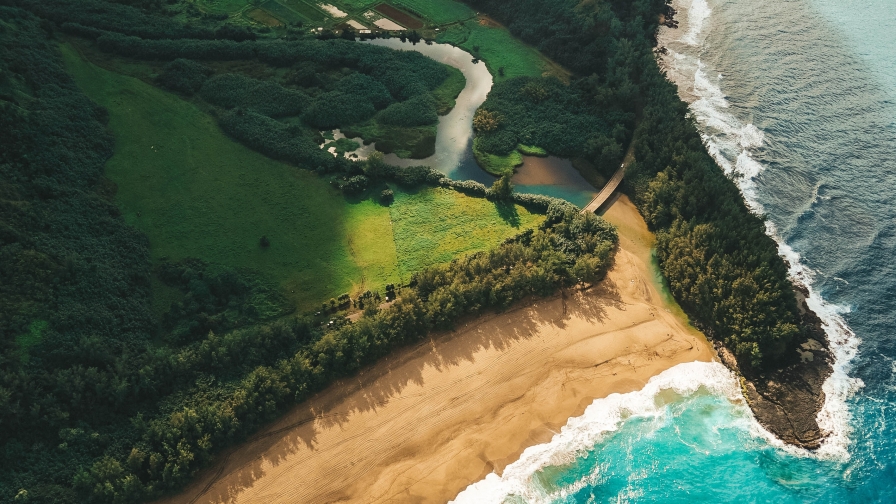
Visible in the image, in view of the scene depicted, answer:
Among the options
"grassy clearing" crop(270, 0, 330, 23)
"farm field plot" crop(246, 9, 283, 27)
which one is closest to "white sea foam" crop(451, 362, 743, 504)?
"grassy clearing" crop(270, 0, 330, 23)

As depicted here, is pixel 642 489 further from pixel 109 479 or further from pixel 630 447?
pixel 109 479

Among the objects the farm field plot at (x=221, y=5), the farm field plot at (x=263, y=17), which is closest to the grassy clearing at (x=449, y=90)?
the farm field plot at (x=263, y=17)

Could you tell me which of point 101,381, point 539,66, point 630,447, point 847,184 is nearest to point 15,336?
point 101,381

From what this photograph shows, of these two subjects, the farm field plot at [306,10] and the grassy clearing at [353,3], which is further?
the grassy clearing at [353,3]

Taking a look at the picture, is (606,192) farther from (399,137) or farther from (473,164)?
(399,137)

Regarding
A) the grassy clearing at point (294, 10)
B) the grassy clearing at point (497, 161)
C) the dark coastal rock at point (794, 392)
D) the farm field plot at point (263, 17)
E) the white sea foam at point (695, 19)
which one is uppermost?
the white sea foam at point (695, 19)

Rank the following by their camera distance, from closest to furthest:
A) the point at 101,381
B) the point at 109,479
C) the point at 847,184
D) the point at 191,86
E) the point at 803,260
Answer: the point at 109,479 < the point at 101,381 < the point at 803,260 < the point at 847,184 < the point at 191,86

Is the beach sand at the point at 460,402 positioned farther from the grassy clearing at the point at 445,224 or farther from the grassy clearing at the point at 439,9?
the grassy clearing at the point at 439,9
